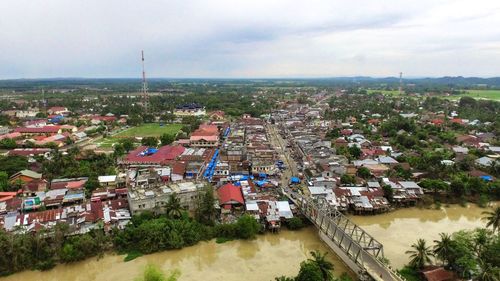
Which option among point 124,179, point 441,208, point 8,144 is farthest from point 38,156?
point 441,208

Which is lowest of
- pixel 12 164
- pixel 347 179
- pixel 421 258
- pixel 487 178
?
pixel 421 258

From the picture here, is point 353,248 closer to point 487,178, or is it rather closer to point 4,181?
point 487,178

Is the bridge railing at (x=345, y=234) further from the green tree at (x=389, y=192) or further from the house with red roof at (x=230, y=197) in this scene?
the green tree at (x=389, y=192)

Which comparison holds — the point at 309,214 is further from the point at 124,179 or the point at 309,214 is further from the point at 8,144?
the point at 8,144

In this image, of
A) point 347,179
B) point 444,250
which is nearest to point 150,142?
point 347,179

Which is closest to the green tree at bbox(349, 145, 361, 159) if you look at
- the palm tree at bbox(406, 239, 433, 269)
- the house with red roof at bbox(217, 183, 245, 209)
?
the house with red roof at bbox(217, 183, 245, 209)

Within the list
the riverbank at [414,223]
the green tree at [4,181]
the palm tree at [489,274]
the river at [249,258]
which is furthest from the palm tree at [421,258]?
the green tree at [4,181]

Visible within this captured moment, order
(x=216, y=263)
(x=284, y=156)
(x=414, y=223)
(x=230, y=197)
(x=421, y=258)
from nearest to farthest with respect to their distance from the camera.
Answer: (x=421, y=258)
(x=216, y=263)
(x=414, y=223)
(x=230, y=197)
(x=284, y=156)
